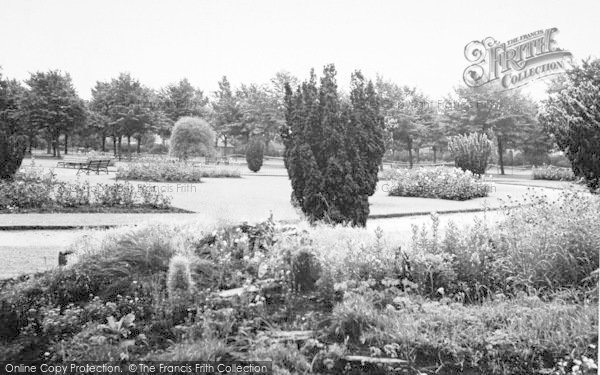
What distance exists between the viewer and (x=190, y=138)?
96.8ft

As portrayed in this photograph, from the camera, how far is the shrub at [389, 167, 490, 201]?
1684 cm

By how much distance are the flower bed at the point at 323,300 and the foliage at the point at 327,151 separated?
2.57 m

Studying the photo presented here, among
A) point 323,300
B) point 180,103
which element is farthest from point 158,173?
point 180,103

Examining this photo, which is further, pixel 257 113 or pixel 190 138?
pixel 257 113

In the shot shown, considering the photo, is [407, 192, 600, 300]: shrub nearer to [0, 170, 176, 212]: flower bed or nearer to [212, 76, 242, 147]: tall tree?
[0, 170, 176, 212]: flower bed

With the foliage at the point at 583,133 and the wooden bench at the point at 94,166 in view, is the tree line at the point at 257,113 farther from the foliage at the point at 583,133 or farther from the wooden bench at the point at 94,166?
the foliage at the point at 583,133

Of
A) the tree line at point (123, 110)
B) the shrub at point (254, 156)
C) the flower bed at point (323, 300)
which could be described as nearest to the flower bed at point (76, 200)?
the flower bed at point (323, 300)

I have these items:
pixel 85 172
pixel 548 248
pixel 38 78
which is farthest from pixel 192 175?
pixel 38 78

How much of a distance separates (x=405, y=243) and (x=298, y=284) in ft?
4.80

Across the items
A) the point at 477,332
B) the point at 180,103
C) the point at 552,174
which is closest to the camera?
the point at 477,332

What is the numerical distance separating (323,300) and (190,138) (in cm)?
2620

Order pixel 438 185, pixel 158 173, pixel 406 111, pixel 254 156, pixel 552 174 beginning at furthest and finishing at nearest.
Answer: pixel 406 111, pixel 254 156, pixel 552 174, pixel 158 173, pixel 438 185

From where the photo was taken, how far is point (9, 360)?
3379 mm

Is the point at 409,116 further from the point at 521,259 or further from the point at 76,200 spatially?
the point at 521,259
